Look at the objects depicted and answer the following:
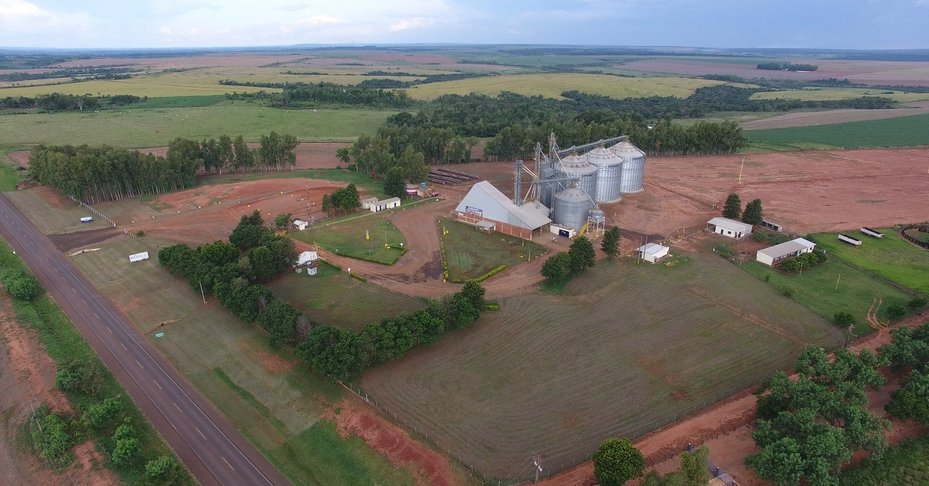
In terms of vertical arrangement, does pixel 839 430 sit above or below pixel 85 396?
above

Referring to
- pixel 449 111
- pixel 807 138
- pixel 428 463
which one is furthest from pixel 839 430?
pixel 449 111

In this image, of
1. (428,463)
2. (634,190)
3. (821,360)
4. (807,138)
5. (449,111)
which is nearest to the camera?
(428,463)

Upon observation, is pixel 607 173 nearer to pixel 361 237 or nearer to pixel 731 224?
pixel 731 224

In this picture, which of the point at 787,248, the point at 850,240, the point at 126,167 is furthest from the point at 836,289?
the point at 126,167

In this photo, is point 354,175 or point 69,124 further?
point 69,124

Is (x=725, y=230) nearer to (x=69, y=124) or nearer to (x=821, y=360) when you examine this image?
(x=821, y=360)

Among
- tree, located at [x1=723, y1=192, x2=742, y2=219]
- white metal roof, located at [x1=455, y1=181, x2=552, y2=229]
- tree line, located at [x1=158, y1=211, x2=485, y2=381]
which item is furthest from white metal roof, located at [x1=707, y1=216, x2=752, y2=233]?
tree line, located at [x1=158, y1=211, x2=485, y2=381]

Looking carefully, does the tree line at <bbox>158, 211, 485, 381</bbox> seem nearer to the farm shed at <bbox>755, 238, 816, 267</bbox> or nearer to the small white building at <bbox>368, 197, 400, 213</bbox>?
the small white building at <bbox>368, 197, 400, 213</bbox>
